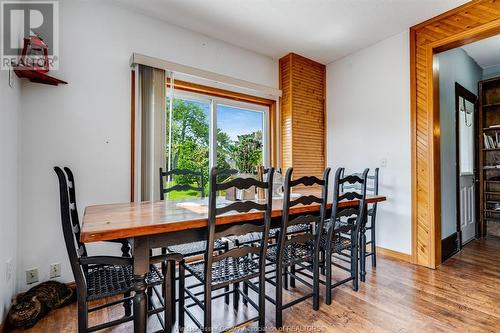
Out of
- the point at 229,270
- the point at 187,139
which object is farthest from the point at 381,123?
the point at 229,270

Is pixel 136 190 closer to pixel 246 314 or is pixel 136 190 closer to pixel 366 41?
pixel 246 314

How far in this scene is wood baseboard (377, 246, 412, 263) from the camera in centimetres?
298

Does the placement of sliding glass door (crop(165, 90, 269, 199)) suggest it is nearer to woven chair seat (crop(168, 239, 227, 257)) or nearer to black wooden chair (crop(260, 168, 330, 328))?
woven chair seat (crop(168, 239, 227, 257))

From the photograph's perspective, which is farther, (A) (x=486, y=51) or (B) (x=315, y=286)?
(A) (x=486, y=51)

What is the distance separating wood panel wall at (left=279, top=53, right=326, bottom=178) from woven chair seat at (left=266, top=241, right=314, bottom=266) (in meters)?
1.68

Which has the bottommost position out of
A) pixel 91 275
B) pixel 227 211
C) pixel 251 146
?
pixel 91 275

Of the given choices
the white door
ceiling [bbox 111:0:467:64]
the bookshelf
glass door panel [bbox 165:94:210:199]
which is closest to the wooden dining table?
glass door panel [bbox 165:94:210:199]

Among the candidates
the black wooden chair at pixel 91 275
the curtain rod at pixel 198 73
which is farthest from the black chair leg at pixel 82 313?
the curtain rod at pixel 198 73

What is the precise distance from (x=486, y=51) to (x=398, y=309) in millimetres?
3823

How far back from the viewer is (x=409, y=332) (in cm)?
168

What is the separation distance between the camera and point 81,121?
235 cm

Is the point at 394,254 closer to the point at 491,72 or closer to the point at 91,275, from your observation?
the point at 91,275

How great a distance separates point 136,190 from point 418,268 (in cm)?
303

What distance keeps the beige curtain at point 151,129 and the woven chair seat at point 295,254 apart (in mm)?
1370
